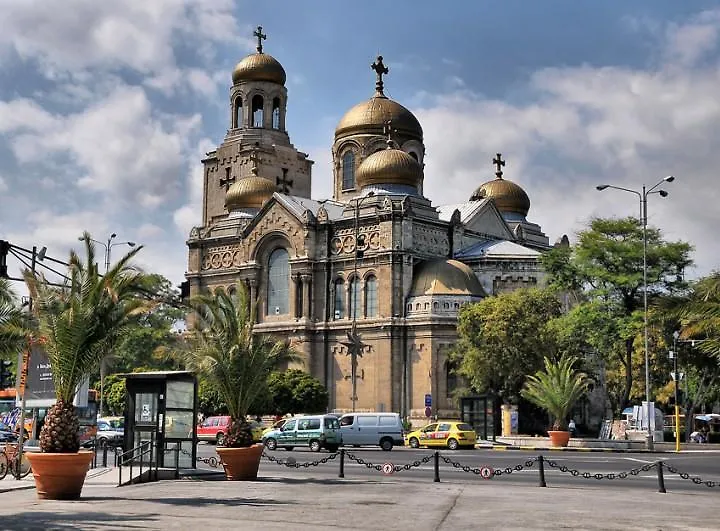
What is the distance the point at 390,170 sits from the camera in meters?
73.8

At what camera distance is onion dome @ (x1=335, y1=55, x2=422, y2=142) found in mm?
81625

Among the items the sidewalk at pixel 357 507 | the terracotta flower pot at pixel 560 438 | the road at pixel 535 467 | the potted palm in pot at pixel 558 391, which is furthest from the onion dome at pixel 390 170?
the sidewalk at pixel 357 507

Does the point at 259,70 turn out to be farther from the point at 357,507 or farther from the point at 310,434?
the point at 357,507

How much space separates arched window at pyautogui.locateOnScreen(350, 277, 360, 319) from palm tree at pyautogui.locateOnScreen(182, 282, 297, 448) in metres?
41.4

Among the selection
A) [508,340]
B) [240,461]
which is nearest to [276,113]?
[508,340]

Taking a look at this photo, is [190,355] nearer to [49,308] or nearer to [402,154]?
[49,308]

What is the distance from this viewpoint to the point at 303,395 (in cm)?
6594

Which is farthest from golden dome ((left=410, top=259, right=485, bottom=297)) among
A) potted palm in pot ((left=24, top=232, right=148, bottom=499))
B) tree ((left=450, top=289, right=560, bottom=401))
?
potted palm in pot ((left=24, top=232, right=148, bottom=499))

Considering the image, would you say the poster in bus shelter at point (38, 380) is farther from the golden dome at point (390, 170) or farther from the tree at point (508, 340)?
the golden dome at point (390, 170)

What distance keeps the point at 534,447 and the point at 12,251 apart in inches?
1181

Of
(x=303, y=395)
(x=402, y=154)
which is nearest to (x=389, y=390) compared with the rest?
(x=303, y=395)

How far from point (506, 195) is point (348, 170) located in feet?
44.0

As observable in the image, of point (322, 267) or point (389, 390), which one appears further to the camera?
point (322, 267)

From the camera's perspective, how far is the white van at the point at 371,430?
4956 centimetres
